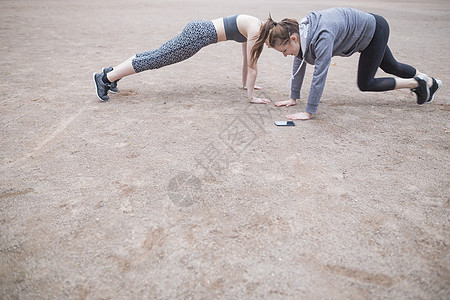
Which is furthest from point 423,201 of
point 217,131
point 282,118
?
point 217,131

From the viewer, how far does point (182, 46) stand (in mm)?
2900

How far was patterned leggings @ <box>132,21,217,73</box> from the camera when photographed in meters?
2.86

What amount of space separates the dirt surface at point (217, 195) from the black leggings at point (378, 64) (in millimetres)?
274

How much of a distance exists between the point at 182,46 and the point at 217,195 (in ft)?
5.95

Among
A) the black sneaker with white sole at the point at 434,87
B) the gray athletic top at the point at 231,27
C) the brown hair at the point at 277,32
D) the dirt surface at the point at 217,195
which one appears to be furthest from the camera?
the black sneaker with white sole at the point at 434,87

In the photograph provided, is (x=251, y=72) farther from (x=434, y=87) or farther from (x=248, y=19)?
(x=434, y=87)

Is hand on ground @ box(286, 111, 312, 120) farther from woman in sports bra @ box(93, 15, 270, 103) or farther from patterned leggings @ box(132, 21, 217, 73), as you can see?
patterned leggings @ box(132, 21, 217, 73)

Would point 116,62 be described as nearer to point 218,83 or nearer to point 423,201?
point 218,83

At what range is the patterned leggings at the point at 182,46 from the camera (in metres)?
2.86

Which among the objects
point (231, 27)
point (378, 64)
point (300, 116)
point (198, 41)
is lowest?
point (300, 116)

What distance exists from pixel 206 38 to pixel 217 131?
105 cm

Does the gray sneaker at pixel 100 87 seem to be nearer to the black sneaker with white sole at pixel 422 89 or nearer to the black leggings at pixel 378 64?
the black leggings at pixel 378 64

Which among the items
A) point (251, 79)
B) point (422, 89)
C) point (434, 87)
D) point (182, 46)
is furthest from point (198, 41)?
point (434, 87)

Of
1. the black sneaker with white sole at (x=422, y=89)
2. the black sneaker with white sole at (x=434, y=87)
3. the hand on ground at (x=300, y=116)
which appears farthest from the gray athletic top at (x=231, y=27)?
the black sneaker with white sole at (x=434, y=87)
